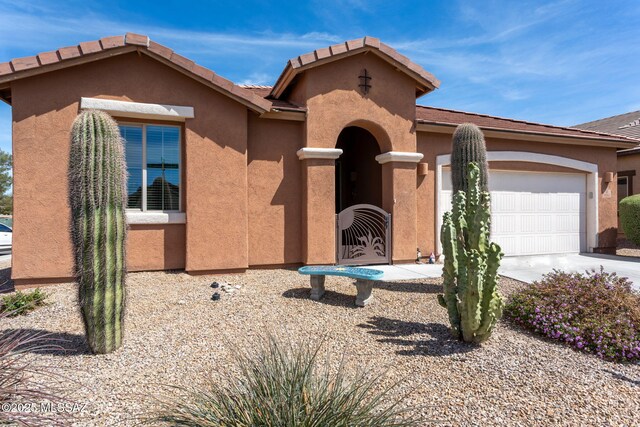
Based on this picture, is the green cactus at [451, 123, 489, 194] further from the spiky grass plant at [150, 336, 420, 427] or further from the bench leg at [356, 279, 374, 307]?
the spiky grass plant at [150, 336, 420, 427]

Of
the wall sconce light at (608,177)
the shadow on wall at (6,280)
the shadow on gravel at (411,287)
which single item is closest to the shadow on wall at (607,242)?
the wall sconce light at (608,177)

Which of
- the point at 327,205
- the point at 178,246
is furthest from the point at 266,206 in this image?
the point at 178,246

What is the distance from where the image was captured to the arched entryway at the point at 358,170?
11.7 m

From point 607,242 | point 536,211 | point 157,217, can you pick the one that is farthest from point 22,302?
point 607,242

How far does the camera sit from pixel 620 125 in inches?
758

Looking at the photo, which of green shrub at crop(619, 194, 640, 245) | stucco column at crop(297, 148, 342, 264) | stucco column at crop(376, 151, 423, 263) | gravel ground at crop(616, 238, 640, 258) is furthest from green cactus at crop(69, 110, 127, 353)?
green shrub at crop(619, 194, 640, 245)

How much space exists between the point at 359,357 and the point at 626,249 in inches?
551

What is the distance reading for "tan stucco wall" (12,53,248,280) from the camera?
22.7ft

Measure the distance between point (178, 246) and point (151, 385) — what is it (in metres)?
4.72

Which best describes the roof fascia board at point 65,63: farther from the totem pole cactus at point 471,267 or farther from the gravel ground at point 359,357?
the totem pole cactus at point 471,267

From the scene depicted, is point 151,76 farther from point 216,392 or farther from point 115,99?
point 216,392

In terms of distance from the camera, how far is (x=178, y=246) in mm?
7980

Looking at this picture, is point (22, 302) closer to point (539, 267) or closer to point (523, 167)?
point (539, 267)

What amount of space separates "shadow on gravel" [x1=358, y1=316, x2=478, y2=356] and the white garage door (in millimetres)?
5920
